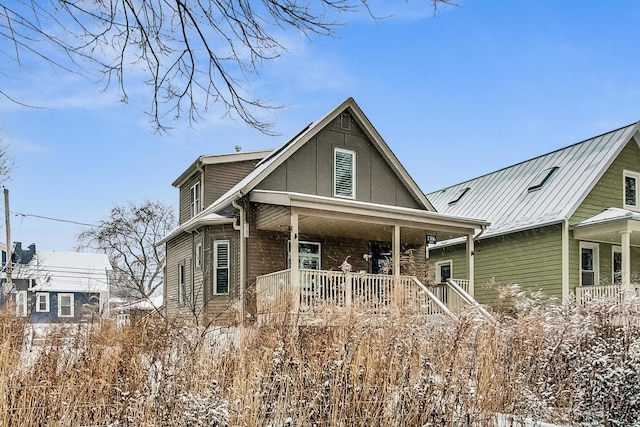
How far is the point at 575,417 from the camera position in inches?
255

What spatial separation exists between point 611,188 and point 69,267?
2954 centimetres

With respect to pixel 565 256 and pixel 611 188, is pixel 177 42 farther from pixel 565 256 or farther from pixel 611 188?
pixel 611 188

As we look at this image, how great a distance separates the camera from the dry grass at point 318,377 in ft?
15.4

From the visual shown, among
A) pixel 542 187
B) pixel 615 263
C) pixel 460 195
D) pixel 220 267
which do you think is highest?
pixel 460 195

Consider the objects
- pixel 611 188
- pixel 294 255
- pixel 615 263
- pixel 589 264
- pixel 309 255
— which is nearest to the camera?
pixel 294 255

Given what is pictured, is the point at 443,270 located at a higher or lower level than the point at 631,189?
lower

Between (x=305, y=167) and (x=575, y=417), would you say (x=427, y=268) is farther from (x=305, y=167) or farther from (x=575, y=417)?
(x=575, y=417)

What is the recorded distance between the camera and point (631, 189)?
16.5 m

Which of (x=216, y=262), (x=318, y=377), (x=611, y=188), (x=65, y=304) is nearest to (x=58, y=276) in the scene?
(x=65, y=304)

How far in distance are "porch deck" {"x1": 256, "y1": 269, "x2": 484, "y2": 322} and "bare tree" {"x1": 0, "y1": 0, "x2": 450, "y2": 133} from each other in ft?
8.82

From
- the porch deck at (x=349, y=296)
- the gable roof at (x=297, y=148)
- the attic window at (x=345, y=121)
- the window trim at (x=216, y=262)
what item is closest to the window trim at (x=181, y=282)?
the gable roof at (x=297, y=148)

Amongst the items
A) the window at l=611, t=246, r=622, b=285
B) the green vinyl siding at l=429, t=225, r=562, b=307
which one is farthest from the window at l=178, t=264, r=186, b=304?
the window at l=611, t=246, r=622, b=285

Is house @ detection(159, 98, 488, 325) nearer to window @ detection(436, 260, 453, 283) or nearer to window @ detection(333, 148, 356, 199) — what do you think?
window @ detection(333, 148, 356, 199)

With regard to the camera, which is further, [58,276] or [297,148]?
→ [58,276]
